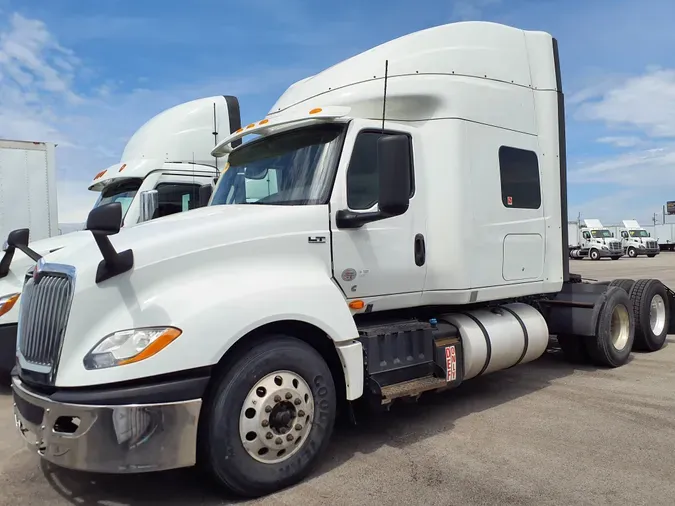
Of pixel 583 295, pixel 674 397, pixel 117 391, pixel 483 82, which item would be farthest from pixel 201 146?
pixel 674 397

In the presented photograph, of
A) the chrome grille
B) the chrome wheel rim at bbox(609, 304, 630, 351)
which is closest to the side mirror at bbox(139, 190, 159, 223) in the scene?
the chrome grille

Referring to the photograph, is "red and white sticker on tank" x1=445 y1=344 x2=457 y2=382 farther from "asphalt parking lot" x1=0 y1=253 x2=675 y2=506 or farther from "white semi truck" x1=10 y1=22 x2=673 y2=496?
"asphalt parking lot" x1=0 y1=253 x2=675 y2=506

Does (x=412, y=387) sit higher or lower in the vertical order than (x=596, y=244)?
lower

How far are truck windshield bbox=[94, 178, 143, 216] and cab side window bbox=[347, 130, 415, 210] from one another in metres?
4.82

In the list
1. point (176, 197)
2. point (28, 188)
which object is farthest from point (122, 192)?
point (28, 188)

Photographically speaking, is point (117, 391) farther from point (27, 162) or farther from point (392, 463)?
point (27, 162)

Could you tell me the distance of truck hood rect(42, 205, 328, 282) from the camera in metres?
3.57

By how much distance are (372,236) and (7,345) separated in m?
4.02

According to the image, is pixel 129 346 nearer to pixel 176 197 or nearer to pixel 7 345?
pixel 7 345

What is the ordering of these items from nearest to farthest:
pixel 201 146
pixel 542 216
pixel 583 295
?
pixel 542 216, pixel 583 295, pixel 201 146

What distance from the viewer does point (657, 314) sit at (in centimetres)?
841

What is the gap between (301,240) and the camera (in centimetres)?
418

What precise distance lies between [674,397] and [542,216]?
7.22 ft

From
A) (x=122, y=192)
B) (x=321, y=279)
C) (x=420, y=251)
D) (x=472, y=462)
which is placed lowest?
(x=472, y=462)
